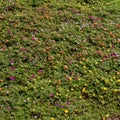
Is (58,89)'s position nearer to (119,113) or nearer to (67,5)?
(119,113)

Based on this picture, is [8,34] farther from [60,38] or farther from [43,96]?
[43,96]

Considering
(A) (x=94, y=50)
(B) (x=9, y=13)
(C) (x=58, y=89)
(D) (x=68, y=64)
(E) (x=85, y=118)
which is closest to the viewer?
(E) (x=85, y=118)

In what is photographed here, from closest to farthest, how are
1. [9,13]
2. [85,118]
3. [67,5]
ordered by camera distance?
[85,118]
[9,13]
[67,5]

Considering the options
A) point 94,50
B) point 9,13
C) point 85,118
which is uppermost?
point 9,13

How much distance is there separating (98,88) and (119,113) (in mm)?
713

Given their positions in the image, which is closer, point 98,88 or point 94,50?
point 98,88

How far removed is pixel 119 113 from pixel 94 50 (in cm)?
200

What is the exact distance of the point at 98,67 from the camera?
5930 mm

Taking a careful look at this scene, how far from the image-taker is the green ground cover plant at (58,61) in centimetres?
492

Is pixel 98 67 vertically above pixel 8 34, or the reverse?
pixel 8 34

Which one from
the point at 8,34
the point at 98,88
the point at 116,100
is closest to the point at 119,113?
the point at 116,100

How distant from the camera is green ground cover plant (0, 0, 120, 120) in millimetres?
4922

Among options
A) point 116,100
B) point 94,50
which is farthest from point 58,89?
point 94,50

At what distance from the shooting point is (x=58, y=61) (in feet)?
19.5
